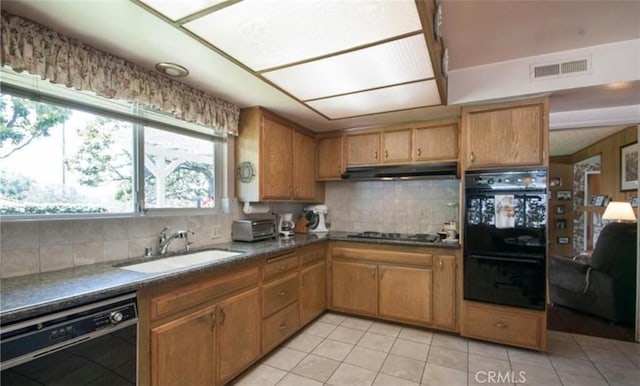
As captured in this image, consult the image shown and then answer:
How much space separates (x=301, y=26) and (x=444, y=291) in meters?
2.52

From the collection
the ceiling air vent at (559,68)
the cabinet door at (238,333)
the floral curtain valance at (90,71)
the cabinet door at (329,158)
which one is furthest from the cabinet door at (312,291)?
the ceiling air vent at (559,68)

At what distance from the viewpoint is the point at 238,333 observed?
6.63ft

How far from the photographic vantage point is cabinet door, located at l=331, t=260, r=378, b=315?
3.04m

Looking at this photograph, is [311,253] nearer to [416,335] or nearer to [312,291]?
[312,291]

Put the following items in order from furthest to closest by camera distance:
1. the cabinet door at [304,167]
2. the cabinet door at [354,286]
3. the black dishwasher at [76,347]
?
the cabinet door at [304,167]
the cabinet door at [354,286]
the black dishwasher at [76,347]

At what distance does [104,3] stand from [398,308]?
3093 mm

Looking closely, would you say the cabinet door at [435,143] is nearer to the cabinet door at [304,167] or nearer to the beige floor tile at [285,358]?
the cabinet door at [304,167]

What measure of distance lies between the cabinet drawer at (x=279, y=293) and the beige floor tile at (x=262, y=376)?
15.2 inches

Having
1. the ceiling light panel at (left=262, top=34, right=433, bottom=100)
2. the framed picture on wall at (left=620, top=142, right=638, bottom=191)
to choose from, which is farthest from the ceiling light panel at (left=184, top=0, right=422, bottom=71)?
the framed picture on wall at (left=620, top=142, right=638, bottom=191)

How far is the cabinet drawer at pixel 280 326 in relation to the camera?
7.57ft

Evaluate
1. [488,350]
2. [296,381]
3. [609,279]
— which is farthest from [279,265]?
[609,279]

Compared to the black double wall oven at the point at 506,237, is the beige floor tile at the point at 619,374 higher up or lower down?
lower down

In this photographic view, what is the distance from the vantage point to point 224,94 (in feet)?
7.91

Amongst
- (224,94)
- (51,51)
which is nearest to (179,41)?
(51,51)
